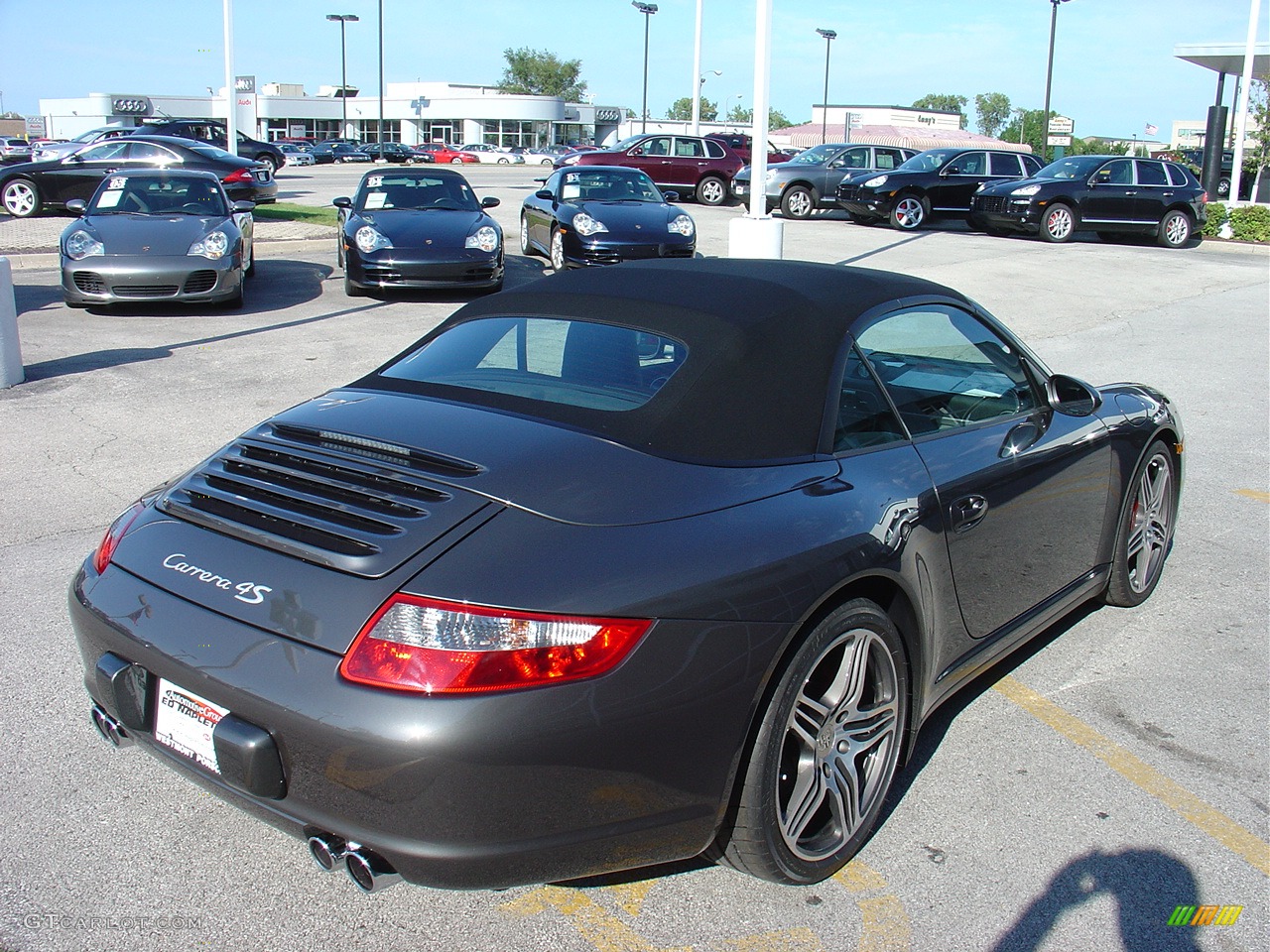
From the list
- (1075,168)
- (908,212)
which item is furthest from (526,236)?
(1075,168)

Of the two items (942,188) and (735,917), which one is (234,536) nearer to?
(735,917)

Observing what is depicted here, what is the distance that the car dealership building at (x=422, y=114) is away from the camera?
276 ft

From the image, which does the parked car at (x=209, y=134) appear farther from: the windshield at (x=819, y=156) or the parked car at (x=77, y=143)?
the windshield at (x=819, y=156)

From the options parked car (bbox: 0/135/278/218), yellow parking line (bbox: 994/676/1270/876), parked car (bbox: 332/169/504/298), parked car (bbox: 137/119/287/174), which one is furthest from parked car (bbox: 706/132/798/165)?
yellow parking line (bbox: 994/676/1270/876)

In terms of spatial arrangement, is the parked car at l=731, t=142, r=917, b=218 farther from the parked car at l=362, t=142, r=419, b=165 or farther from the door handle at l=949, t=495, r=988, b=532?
the parked car at l=362, t=142, r=419, b=165

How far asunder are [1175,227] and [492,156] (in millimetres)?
61672

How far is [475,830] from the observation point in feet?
7.24

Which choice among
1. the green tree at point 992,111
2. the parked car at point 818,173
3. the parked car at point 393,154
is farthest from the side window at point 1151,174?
the green tree at point 992,111

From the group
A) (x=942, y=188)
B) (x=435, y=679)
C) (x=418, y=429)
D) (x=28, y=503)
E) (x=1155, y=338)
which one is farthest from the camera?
(x=942, y=188)

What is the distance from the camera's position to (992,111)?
157500 mm

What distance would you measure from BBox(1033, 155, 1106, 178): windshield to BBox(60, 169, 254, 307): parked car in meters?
15.6

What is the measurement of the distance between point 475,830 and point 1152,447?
11.6ft

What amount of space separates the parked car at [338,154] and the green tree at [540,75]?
47.4 metres

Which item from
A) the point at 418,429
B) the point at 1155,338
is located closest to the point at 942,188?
the point at 1155,338
